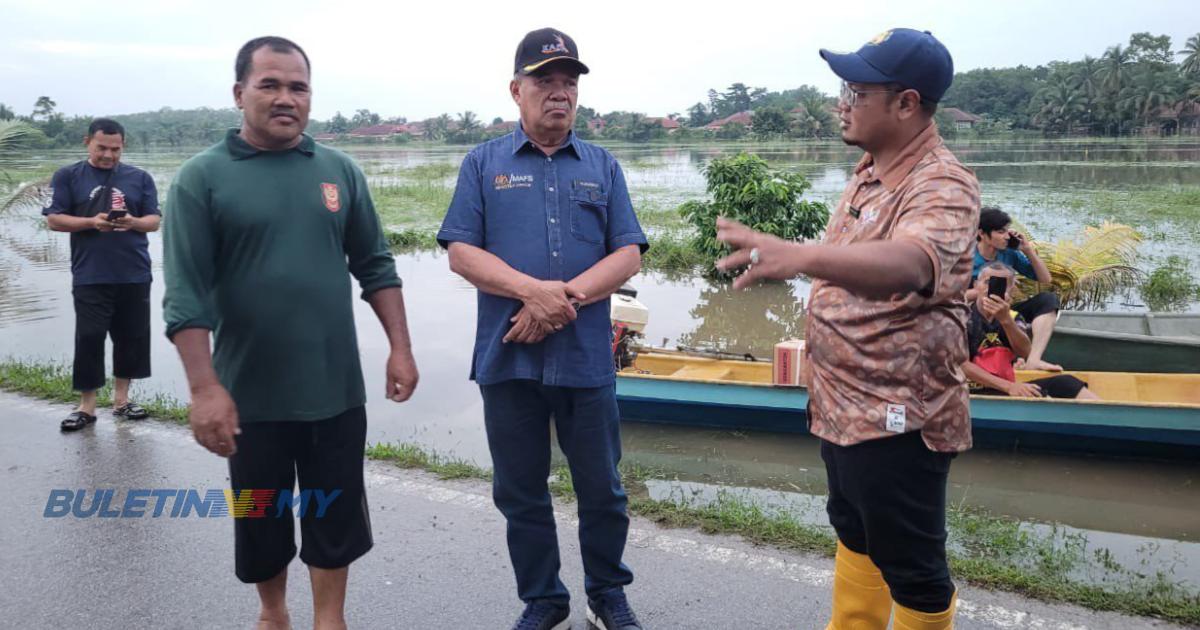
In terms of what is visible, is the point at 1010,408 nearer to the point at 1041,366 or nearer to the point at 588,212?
the point at 1041,366

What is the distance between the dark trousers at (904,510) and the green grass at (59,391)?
4727 millimetres

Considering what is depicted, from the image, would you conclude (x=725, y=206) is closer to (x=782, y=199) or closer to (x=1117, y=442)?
(x=782, y=199)

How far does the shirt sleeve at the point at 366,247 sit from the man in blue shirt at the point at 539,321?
0.71 ft

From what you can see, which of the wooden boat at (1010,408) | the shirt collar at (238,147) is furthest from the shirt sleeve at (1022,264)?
the shirt collar at (238,147)

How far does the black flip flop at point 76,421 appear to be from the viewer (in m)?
5.41

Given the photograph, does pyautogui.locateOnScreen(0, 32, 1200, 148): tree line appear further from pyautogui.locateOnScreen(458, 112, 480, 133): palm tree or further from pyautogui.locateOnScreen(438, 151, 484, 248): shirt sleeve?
pyautogui.locateOnScreen(438, 151, 484, 248): shirt sleeve

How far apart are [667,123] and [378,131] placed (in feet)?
105

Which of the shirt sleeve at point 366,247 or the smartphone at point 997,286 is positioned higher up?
the shirt sleeve at point 366,247

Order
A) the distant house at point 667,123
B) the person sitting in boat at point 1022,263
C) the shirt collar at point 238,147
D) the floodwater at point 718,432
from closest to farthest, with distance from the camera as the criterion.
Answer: the shirt collar at point 238,147 < the floodwater at point 718,432 < the person sitting in boat at point 1022,263 < the distant house at point 667,123

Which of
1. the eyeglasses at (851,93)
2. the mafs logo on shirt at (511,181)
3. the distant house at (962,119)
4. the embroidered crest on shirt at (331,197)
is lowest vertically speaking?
the embroidered crest on shirt at (331,197)

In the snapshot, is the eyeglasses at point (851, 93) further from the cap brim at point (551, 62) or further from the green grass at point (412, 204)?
the green grass at point (412, 204)

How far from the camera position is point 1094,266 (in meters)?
10.6

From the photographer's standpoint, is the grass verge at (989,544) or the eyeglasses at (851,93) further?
the grass verge at (989,544)

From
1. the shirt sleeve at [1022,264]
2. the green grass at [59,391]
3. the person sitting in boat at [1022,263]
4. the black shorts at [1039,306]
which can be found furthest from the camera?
the black shorts at [1039,306]
